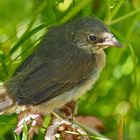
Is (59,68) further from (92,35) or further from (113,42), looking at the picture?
(113,42)

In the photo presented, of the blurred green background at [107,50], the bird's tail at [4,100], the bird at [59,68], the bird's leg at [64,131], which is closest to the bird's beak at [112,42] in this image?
the bird at [59,68]

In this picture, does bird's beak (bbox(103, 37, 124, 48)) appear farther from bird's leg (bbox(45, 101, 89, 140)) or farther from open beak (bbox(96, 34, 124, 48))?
bird's leg (bbox(45, 101, 89, 140))

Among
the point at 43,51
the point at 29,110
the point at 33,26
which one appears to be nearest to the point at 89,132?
the point at 29,110

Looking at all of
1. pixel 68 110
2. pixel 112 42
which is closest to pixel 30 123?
pixel 68 110

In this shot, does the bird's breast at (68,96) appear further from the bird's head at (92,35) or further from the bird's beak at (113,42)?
the bird's beak at (113,42)

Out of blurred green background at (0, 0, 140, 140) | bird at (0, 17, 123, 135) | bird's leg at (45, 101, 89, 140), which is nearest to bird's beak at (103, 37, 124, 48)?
bird at (0, 17, 123, 135)

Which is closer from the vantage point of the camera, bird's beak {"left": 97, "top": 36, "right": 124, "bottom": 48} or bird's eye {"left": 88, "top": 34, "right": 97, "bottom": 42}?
bird's beak {"left": 97, "top": 36, "right": 124, "bottom": 48}

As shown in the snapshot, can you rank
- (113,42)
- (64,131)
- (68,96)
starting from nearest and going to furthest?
(64,131), (113,42), (68,96)
